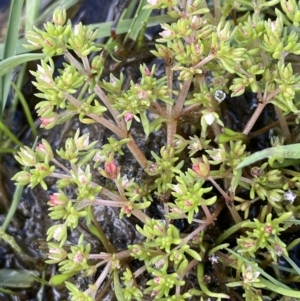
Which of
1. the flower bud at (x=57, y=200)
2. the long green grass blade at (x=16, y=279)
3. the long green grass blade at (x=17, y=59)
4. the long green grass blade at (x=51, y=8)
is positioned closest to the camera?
the flower bud at (x=57, y=200)

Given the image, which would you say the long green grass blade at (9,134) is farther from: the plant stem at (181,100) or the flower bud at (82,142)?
the plant stem at (181,100)

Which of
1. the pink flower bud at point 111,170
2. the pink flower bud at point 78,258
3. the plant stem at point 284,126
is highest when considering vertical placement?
the pink flower bud at point 111,170

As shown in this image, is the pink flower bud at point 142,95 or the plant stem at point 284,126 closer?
the pink flower bud at point 142,95

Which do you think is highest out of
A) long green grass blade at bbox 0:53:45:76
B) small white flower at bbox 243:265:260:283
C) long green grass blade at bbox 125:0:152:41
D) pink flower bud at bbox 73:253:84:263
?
long green grass blade at bbox 0:53:45:76

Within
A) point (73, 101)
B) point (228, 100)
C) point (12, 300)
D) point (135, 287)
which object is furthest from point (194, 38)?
point (12, 300)

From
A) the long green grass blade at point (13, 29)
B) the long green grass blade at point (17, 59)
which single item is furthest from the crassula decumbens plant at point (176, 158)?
the long green grass blade at point (13, 29)

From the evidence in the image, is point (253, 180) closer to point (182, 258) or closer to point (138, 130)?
point (182, 258)

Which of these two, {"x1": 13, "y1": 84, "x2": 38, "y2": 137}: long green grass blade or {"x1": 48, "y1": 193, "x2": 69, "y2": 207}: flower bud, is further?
{"x1": 13, "y1": 84, "x2": 38, "y2": 137}: long green grass blade

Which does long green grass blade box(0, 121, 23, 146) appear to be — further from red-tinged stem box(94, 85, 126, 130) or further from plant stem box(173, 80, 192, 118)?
plant stem box(173, 80, 192, 118)

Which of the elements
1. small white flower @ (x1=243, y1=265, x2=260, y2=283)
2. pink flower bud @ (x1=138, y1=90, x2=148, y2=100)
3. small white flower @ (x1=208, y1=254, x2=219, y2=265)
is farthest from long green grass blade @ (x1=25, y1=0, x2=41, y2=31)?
small white flower @ (x1=243, y1=265, x2=260, y2=283)
